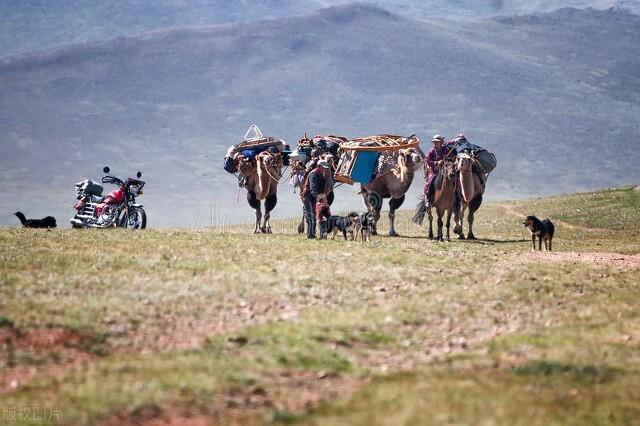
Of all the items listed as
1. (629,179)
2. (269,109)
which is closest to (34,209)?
(269,109)

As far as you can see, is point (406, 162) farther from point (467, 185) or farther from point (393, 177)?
point (467, 185)

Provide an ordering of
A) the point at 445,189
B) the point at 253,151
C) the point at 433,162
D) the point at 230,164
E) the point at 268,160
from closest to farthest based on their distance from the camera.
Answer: the point at 445,189 → the point at 433,162 → the point at 268,160 → the point at 253,151 → the point at 230,164

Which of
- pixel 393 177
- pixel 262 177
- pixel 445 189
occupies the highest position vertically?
pixel 393 177

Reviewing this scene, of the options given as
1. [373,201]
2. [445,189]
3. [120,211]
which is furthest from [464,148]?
[120,211]

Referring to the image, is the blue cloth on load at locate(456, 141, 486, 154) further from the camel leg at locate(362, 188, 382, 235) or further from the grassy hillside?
the grassy hillside

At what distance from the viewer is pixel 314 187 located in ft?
101

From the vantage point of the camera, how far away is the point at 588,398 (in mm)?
13617

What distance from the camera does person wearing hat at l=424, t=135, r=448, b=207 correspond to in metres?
33.6

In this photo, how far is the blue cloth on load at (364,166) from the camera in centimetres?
3606

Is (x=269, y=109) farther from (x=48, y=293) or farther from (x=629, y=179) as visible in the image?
(x=48, y=293)

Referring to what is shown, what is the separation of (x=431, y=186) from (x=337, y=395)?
20748 millimetres

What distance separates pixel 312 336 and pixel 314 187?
49.8ft

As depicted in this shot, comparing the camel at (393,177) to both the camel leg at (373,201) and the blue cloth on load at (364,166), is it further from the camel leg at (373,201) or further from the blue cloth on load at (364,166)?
the blue cloth on load at (364,166)

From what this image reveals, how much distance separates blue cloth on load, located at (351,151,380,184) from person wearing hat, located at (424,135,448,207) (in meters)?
2.46
